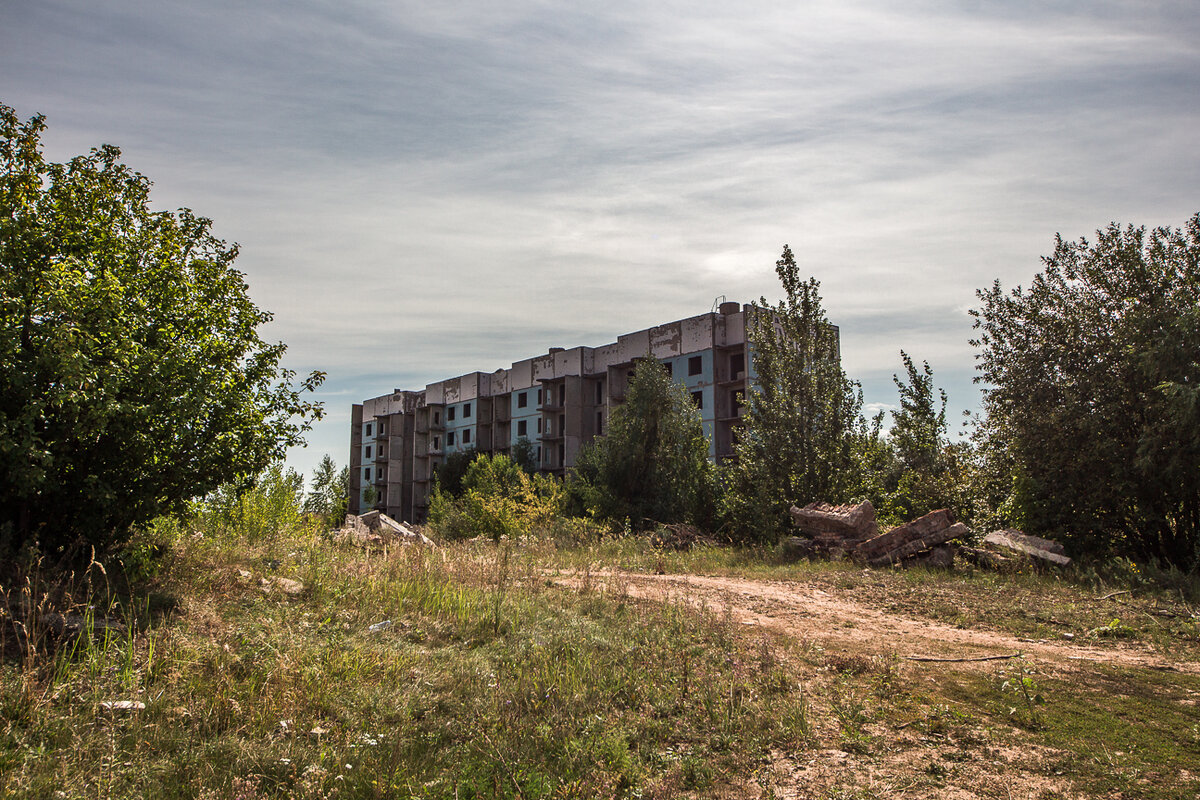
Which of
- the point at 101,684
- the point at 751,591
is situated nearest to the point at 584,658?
the point at 101,684

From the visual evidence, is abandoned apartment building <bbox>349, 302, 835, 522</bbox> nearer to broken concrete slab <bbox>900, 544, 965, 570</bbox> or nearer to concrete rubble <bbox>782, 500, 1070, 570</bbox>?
concrete rubble <bbox>782, 500, 1070, 570</bbox>

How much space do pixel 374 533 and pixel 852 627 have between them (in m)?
12.0

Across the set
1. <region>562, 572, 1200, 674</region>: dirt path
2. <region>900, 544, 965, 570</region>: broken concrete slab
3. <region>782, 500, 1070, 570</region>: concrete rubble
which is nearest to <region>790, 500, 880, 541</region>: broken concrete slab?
<region>782, 500, 1070, 570</region>: concrete rubble

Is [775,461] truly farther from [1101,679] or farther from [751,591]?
[1101,679]

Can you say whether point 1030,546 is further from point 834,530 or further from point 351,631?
point 351,631

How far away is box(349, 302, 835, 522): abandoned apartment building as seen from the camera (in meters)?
40.9

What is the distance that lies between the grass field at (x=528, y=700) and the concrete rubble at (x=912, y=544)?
16.2 ft

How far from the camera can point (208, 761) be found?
14.0 feet

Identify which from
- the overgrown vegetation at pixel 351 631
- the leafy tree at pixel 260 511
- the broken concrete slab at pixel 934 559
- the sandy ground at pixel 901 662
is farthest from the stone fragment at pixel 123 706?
the broken concrete slab at pixel 934 559

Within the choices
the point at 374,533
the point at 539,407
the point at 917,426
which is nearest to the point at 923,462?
the point at 917,426

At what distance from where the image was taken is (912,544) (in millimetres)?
14070

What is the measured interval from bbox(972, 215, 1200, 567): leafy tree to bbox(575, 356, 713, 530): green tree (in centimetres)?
957

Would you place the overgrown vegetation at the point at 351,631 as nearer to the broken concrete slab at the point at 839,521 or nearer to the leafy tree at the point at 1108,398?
the leafy tree at the point at 1108,398

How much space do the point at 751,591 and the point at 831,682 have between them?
482 centimetres
